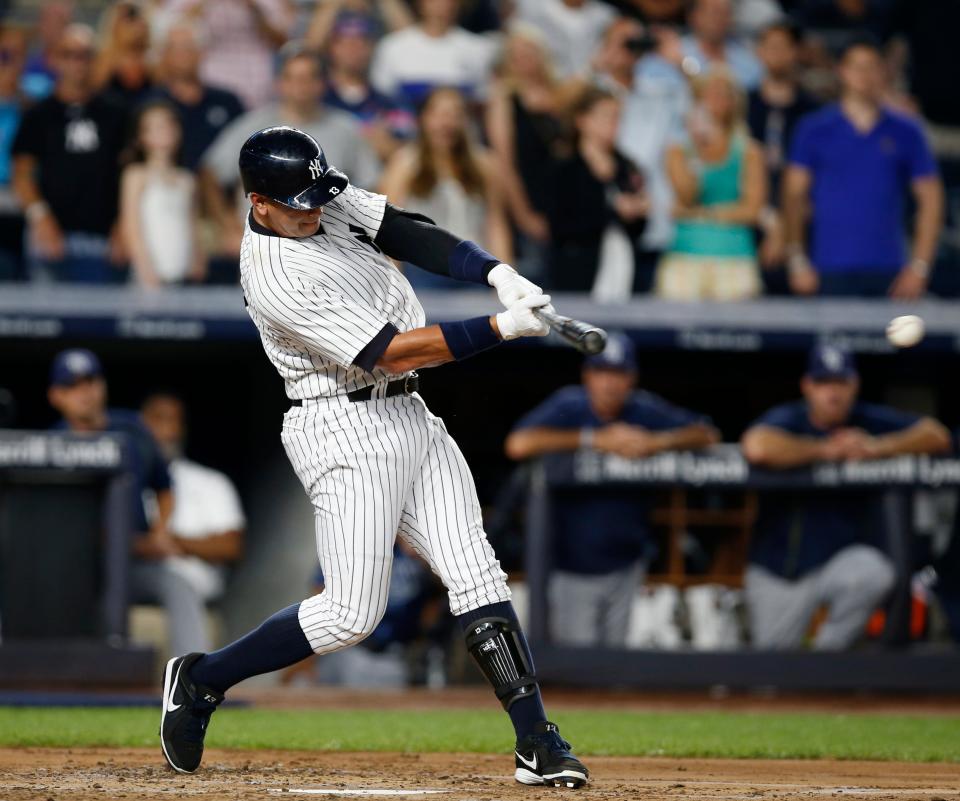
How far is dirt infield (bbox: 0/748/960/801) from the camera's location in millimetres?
3672

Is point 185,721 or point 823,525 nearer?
point 185,721

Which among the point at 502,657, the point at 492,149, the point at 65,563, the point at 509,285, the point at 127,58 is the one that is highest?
the point at 127,58

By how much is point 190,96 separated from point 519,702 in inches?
217

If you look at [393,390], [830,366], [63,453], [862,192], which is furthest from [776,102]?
[393,390]

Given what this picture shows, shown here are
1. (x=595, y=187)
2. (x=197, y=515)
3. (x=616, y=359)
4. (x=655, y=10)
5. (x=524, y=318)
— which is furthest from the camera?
(x=655, y=10)

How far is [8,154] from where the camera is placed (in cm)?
850

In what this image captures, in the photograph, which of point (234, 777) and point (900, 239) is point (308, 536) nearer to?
point (900, 239)

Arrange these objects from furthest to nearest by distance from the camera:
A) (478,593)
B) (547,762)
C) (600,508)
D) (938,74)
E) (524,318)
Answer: (938,74) < (600,508) < (478,593) < (547,762) < (524,318)

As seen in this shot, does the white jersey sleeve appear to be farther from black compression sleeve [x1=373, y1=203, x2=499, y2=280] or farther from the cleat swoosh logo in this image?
the cleat swoosh logo

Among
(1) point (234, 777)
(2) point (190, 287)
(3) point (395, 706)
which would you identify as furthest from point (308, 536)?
(1) point (234, 777)

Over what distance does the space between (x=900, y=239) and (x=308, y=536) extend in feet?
11.5

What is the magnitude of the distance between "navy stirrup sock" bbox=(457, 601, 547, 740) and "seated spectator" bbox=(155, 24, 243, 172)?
5.10m

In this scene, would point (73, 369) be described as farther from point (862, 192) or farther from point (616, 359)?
point (862, 192)

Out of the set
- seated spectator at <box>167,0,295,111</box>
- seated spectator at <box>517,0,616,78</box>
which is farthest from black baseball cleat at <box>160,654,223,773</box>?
seated spectator at <box>517,0,616,78</box>
